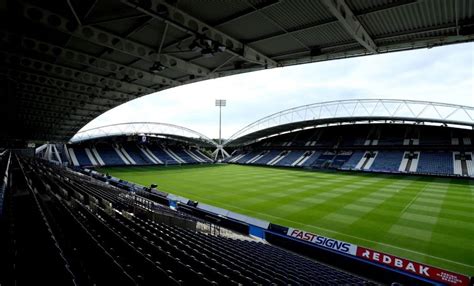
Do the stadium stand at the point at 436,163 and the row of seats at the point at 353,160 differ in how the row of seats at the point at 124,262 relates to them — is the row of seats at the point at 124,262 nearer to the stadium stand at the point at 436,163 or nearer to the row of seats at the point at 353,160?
the stadium stand at the point at 436,163

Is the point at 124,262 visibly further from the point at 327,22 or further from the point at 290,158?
the point at 290,158

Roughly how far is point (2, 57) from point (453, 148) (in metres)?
51.0

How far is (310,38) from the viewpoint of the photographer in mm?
8594

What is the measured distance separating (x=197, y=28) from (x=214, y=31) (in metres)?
0.69

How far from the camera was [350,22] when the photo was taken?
7000 millimetres

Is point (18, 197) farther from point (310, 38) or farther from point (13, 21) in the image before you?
point (310, 38)

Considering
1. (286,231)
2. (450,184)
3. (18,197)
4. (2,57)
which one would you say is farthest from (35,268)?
(450,184)

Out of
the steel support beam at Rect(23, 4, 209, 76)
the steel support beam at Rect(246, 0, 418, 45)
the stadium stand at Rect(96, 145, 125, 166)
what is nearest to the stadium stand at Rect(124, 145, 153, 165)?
the stadium stand at Rect(96, 145, 125, 166)

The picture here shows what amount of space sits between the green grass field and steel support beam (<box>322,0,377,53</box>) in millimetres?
9328

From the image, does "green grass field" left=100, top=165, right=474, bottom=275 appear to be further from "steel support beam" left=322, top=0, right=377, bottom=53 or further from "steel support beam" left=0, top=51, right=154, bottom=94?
"steel support beam" left=0, top=51, right=154, bottom=94

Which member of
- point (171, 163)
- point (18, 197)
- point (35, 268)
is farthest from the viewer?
point (171, 163)

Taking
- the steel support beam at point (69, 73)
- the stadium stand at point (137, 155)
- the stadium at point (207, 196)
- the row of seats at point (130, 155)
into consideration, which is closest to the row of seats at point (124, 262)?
the stadium at point (207, 196)

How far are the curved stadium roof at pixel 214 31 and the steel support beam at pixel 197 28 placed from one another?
26 mm

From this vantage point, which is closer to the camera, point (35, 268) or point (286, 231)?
point (35, 268)
